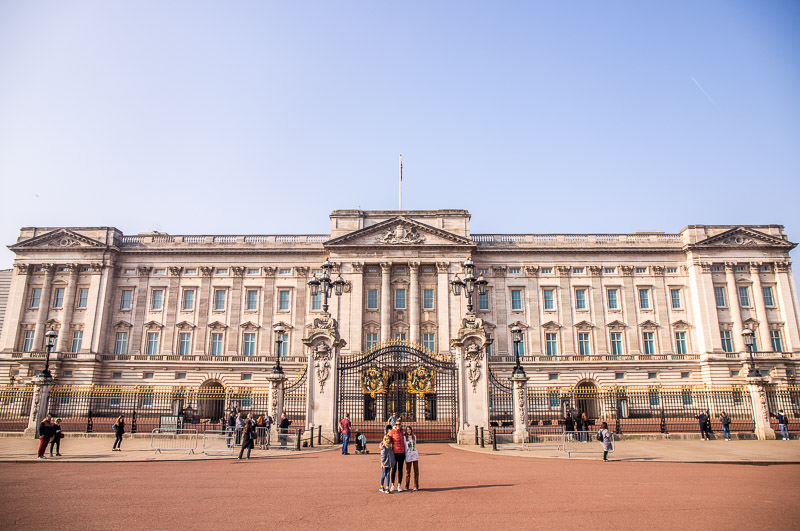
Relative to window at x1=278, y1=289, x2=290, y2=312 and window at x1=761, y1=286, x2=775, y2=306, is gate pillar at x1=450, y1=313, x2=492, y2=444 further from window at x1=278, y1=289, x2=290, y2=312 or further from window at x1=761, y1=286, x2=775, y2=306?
window at x1=761, y1=286, x2=775, y2=306

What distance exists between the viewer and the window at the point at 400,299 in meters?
51.8

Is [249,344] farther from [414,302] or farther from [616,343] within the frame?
[616,343]

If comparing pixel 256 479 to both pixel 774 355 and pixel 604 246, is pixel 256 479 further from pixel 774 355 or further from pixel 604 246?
pixel 774 355

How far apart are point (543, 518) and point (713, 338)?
48600mm

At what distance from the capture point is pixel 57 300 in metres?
53.4

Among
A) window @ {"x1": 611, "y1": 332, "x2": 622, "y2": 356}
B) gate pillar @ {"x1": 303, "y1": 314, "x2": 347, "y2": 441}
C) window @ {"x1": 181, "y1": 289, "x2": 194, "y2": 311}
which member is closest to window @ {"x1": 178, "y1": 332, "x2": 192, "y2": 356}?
window @ {"x1": 181, "y1": 289, "x2": 194, "y2": 311}

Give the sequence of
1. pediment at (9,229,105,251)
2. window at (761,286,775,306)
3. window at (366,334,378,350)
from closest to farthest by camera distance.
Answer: window at (366,334,378,350)
window at (761,286,775,306)
pediment at (9,229,105,251)

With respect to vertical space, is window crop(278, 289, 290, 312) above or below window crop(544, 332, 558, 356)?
above

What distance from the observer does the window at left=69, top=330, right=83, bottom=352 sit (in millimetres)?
52125

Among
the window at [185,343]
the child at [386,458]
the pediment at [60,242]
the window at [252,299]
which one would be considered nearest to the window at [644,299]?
the window at [252,299]

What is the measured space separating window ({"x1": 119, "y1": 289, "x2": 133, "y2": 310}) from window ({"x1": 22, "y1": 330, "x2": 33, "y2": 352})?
351 inches

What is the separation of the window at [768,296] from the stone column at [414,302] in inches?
1351

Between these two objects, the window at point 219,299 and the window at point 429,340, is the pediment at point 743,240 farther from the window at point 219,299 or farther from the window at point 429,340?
the window at point 219,299

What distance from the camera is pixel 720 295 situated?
52.3m
